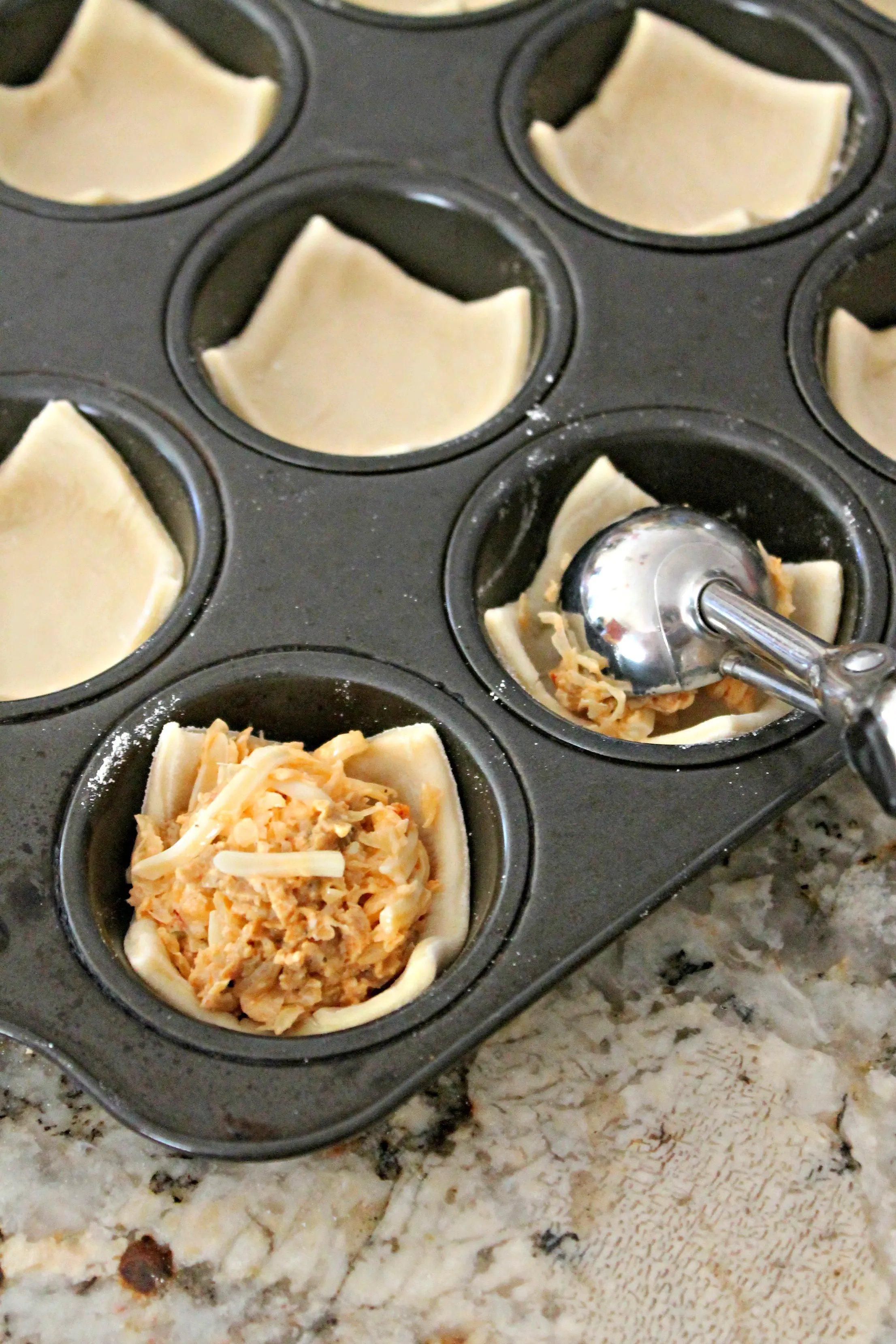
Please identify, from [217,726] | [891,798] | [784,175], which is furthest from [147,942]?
[784,175]

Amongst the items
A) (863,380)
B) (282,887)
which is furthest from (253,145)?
(282,887)

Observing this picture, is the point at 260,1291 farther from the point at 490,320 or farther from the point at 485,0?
the point at 485,0

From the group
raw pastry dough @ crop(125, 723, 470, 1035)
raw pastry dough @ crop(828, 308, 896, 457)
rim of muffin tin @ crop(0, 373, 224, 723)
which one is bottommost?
raw pastry dough @ crop(125, 723, 470, 1035)

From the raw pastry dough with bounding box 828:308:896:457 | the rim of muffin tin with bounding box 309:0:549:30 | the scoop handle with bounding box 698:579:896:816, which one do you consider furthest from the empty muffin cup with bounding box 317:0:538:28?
the scoop handle with bounding box 698:579:896:816

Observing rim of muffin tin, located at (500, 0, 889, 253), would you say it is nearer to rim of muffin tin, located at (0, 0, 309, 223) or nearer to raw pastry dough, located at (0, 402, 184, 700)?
rim of muffin tin, located at (0, 0, 309, 223)

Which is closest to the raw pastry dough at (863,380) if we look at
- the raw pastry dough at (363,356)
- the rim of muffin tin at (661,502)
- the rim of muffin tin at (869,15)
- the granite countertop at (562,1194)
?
the rim of muffin tin at (661,502)

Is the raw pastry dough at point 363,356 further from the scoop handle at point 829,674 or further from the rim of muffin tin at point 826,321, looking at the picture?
the scoop handle at point 829,674

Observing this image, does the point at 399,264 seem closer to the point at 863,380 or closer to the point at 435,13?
the point at 435,13
